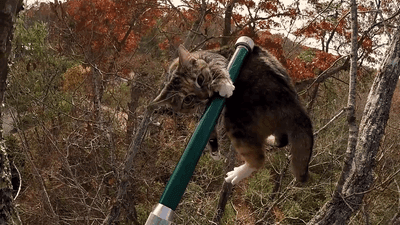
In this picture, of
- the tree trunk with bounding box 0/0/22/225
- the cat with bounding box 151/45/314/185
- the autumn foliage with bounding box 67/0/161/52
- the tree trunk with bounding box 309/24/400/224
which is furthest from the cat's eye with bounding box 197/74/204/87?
the autumn foliage with bounding box 67/0/161/52

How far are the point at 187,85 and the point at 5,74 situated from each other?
43.5 inches

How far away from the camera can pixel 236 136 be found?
1.17 m

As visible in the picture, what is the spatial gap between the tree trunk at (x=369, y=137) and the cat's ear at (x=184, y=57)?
3193 millimetres

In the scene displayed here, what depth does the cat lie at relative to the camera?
1067 millimetres

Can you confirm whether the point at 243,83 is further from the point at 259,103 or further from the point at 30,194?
the point at 30,194

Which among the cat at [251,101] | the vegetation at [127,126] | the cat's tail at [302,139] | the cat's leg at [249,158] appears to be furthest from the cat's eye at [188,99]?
the vegetation at [127,126]

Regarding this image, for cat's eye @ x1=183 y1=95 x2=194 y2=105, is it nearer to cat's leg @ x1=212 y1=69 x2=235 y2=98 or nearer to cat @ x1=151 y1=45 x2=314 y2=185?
cat @ x1=151 y1=45 x2=314 y2=185

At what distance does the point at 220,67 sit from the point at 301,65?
5.81m

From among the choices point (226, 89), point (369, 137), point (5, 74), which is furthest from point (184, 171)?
point (369, 137)

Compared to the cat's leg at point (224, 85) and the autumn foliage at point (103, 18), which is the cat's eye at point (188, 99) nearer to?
the cat's leg at point (224, 85)

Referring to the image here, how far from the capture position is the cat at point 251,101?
1067 millimetres

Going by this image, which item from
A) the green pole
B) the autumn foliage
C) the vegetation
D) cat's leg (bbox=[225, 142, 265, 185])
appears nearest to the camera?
the green pole

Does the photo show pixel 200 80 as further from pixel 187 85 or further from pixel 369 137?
pixel 369 137

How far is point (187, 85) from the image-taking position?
131cm
